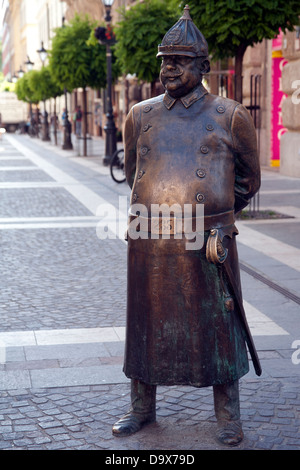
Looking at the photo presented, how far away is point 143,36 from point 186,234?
573 inches

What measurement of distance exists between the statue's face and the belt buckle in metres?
0.61

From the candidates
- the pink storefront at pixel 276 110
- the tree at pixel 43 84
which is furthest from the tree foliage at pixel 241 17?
the tree at pixel 43 84

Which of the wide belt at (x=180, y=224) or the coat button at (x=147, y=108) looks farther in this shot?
the coat button at (x=147, y=108)

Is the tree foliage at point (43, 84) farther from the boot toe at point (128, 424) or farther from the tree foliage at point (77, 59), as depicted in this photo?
the boot toe at point (128, 424)

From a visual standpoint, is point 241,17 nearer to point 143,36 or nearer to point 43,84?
point 143,36

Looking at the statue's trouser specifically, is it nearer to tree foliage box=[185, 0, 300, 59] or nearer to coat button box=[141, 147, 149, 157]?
coat button box=[141, 147, 149, 157]

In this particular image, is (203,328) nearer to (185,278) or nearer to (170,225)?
(185,278)

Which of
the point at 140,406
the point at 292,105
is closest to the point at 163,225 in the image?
the point at 140,406

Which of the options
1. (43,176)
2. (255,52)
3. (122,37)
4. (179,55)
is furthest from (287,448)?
(255,52)

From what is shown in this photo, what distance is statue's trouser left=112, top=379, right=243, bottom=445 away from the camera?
3.86 meters

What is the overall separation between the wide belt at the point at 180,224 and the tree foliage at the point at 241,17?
298 inches

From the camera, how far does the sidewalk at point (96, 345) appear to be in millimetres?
4000
